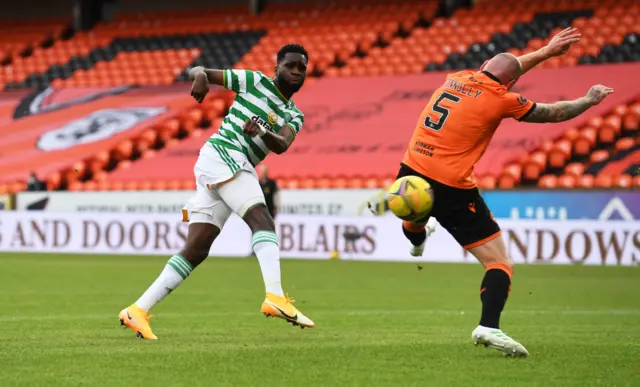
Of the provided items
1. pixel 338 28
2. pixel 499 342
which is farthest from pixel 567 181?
pixel 499 342

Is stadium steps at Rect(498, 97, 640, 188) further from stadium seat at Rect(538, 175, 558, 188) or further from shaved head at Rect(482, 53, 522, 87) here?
shaved head at Rect(482, 53, 522, 87)

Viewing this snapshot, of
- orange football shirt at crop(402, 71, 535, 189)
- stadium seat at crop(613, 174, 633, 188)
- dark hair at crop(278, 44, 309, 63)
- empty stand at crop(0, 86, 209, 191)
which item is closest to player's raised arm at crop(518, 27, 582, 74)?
orange football shirt at crop(402, 71, 535, 189)

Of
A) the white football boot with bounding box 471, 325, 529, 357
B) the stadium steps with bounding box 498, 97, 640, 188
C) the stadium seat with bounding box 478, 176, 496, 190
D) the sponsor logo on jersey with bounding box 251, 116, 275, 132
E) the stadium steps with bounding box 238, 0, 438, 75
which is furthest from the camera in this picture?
the stadium steps with bounding box 238, 0, 438, 75

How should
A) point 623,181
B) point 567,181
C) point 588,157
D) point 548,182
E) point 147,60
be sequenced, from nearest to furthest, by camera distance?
point 623,181 → point 567,181 → point 548,182 → point 588,157 → point 147,60

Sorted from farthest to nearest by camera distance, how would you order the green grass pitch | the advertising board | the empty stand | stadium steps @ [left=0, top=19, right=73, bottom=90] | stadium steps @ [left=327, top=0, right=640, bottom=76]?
stadium steps @ [left=0, top=19, right=73, bottom=90]
the empty stand
stadium steps @ [left=327, top=0, right=640, bottom=76]
the advertising board
the green grass pitch

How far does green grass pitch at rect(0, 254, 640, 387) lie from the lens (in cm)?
608

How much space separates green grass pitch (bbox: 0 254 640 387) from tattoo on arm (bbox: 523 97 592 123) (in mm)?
1505

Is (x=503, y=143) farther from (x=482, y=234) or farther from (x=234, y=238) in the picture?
(x=482, y=234)

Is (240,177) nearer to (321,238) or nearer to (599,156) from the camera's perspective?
(321,238)

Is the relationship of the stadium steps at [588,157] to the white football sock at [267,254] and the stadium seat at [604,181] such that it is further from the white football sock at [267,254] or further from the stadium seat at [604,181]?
the white football sock at [267,254]

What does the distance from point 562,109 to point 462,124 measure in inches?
25.4

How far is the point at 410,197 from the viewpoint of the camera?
283 inches

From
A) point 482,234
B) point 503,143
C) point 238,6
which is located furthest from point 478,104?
point 238,6

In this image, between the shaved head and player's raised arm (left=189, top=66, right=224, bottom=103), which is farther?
player's raised arm (left=189, top=66, right=224, bottom=103)
